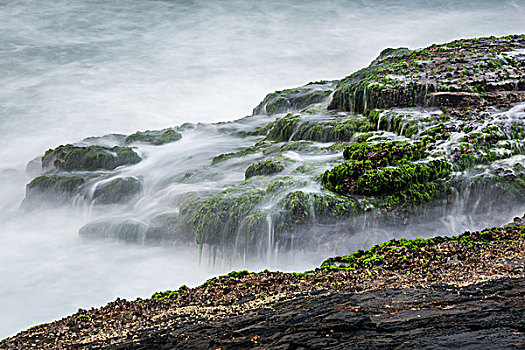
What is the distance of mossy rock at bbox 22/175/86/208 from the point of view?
447 inches

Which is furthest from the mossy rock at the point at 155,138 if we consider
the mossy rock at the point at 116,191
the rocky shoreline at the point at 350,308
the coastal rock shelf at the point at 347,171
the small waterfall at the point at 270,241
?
the rocky shoreline at the point at 350,308

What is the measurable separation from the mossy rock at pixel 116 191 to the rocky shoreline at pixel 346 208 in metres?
0.04

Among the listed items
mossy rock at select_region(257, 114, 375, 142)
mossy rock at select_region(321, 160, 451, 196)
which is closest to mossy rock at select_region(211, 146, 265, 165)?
mossy rock at select_region(257, 114, 375, 142)

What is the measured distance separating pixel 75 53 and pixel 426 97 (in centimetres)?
2138

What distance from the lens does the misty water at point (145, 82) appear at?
26.6 feet

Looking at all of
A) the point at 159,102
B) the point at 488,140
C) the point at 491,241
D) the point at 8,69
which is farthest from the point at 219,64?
the point at 491,241

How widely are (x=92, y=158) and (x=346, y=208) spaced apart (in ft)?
23.1

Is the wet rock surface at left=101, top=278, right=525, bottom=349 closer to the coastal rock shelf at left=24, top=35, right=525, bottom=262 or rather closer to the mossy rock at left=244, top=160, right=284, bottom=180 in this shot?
the coastal rock shelf at left=24, top=35, right=525, bottom=262

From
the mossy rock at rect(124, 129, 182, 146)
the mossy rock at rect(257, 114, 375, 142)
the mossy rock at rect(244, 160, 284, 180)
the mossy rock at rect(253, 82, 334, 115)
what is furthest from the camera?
the mossy rock at rect(124, 129, 182, 146)

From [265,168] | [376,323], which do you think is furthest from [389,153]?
[376,323]

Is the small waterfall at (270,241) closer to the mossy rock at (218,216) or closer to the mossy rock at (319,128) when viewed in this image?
the mossy rock at (218,216)

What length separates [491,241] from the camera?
18.1 feet

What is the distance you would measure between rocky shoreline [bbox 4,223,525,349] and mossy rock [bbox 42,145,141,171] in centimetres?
765

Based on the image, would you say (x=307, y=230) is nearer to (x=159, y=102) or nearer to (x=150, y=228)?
(x=150, y=228)
